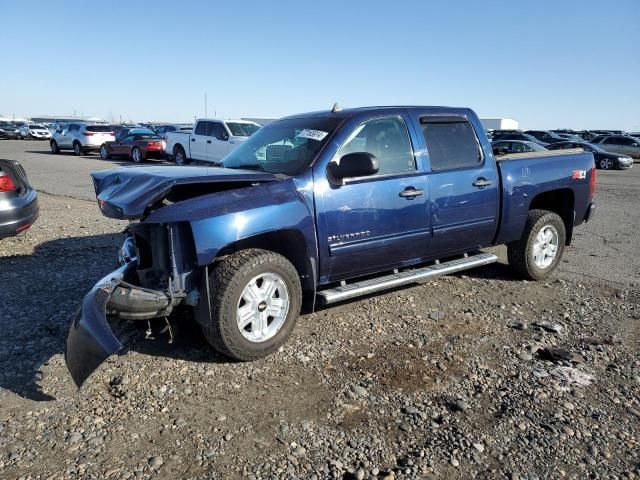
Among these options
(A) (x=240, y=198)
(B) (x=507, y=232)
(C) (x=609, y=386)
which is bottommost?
(C) (x=609, y=386)

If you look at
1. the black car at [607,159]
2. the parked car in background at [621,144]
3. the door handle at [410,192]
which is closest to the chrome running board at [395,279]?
the door handle at [410,192]

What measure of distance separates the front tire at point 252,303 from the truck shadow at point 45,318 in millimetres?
310

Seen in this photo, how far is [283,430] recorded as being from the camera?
3.04 metres

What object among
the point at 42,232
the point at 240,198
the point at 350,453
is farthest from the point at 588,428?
the point at 42,232

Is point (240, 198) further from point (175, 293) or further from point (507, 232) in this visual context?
point (507, 232)

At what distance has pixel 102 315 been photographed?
3.37 m

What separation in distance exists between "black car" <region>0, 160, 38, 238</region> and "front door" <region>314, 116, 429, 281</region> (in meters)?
4.09

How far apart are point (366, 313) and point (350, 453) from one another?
2.12 m

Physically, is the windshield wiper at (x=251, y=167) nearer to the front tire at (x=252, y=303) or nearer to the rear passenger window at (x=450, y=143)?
the front tire at (x=252, y=303)

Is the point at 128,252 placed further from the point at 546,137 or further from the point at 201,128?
the point at 546,137

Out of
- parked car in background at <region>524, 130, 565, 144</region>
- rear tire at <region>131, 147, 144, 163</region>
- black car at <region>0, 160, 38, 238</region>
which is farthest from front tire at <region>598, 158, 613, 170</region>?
black car at <region>0, 160, 38, 238</region>

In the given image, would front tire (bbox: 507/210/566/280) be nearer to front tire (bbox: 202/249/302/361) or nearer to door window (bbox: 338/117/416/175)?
door window (bbox: 338/117/416/175)

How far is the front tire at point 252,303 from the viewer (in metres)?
3.61

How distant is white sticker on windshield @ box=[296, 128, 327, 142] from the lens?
4441 mm
